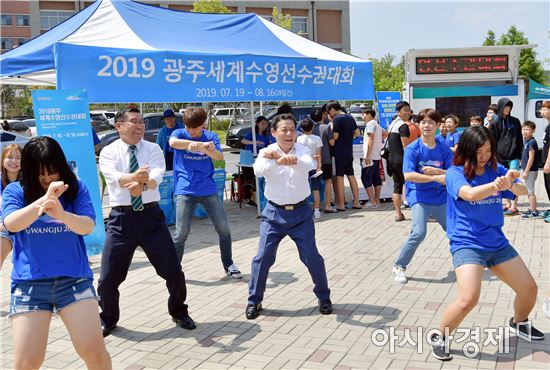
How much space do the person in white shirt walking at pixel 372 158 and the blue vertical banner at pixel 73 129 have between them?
532 centimetres

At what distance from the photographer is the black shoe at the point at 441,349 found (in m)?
3.95

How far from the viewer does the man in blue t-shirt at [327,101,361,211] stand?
33.5 feet

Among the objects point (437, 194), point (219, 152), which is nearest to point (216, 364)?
point (219, 152)

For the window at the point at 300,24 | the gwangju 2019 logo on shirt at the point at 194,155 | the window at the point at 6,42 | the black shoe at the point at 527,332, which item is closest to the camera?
the black shoe at the point at 527,332

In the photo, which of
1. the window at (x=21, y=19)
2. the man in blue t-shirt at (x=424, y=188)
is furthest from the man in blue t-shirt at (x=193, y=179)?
the window at (x=21, y=19)

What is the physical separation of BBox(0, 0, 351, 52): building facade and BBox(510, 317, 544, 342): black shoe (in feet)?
157

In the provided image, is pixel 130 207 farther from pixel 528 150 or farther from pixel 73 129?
pixel 528 150

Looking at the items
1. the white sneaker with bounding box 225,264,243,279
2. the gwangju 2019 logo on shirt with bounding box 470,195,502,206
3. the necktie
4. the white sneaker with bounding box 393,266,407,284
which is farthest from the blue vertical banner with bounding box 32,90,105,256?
the gwangju 2019 logo on shirt with bounding box 470,195,502,206

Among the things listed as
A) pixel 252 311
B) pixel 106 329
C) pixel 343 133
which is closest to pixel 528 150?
pixel 343 133

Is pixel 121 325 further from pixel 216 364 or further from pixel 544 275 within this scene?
pixel 544 275

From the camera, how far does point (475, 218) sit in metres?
3.91

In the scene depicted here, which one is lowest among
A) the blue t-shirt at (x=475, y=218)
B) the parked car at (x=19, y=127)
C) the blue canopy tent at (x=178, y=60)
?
the blue t-shirt at (x=475, y=218)

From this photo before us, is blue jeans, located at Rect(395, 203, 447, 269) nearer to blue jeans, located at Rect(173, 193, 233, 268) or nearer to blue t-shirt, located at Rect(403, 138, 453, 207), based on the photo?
blue t-shirt, located at Rect(403, 138, 453, 207)

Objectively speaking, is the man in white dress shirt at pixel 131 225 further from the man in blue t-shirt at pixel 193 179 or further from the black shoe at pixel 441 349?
the black shoe at pixel 441 349
